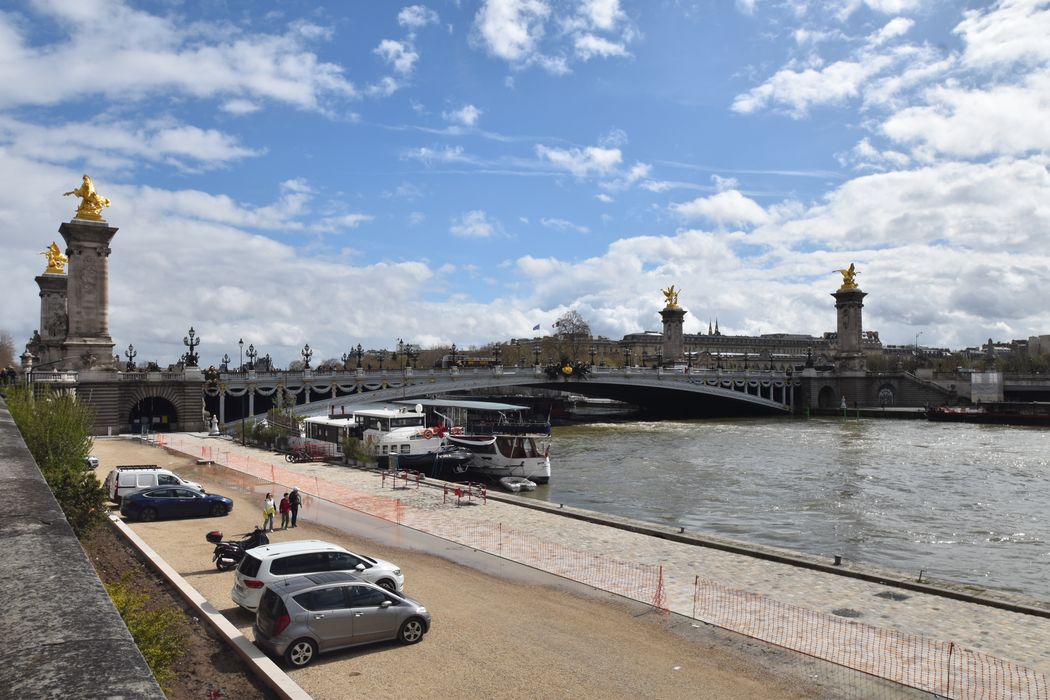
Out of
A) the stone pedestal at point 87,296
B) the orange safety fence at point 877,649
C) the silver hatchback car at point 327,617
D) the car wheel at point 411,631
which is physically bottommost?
the orange safety fence at point 877,649

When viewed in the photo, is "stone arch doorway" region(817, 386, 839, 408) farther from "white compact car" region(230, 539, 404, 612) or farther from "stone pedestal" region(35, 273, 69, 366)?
"white compact car" region(230, 539, 404, 612)

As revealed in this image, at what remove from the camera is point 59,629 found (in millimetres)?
4148

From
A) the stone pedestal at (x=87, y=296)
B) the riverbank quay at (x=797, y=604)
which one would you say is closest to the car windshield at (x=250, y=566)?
the riverbank quay at (x=797, y=604)

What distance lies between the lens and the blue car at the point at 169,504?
960 inches

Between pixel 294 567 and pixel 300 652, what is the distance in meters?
2.67

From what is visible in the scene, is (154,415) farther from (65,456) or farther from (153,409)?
(65,456)

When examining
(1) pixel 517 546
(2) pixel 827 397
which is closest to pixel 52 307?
(1) pixel 517 546

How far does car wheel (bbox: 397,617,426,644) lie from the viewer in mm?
13000

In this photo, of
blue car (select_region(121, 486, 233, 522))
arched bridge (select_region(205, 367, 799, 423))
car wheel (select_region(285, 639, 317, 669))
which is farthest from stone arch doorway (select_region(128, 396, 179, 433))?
car wheel (select_region(285, 639, 317, 669))

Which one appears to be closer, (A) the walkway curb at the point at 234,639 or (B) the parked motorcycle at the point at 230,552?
(A) the walkway curb at the point at 234,639

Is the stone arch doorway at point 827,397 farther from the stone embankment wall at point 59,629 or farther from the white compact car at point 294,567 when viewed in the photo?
the stone embankment wall at point 59,629

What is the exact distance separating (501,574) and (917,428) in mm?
76341

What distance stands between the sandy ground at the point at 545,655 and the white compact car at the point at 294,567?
1.88 feet

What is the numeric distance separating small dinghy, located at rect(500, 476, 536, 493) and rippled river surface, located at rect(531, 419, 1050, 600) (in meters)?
0.97
